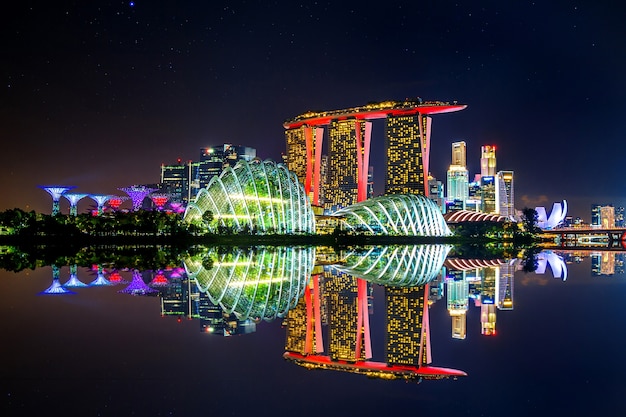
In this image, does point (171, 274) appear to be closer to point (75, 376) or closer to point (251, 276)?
point (251, 276)

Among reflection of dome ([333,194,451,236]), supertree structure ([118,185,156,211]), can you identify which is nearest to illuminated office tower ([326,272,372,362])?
reflection of dome ([333,194,451,236])

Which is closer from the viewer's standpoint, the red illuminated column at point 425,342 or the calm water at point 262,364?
the calm water at point 262,364

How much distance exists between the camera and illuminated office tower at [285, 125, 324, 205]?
162 metres

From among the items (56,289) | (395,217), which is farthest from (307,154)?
(56,289)

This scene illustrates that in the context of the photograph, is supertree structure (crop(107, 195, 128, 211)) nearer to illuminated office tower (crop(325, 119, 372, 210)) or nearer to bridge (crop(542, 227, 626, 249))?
→ illuminated office tower (crop(325, 119, 372, 210))

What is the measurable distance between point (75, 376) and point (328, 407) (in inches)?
174

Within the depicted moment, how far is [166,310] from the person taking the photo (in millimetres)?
18234

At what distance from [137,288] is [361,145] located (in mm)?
150841

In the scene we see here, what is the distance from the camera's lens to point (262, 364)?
11.8 meters

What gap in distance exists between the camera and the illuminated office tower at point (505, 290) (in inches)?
806

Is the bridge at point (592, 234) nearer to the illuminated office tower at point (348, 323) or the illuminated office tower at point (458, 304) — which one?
the illuminated office tower at point (458, 304)

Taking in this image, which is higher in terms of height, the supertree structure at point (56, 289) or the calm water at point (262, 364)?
the supertree structure at point (56, 289)

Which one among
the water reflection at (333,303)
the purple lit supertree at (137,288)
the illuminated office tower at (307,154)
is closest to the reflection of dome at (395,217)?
the illuminated office tower at (307,154)

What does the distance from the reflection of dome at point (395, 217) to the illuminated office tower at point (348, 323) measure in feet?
239
